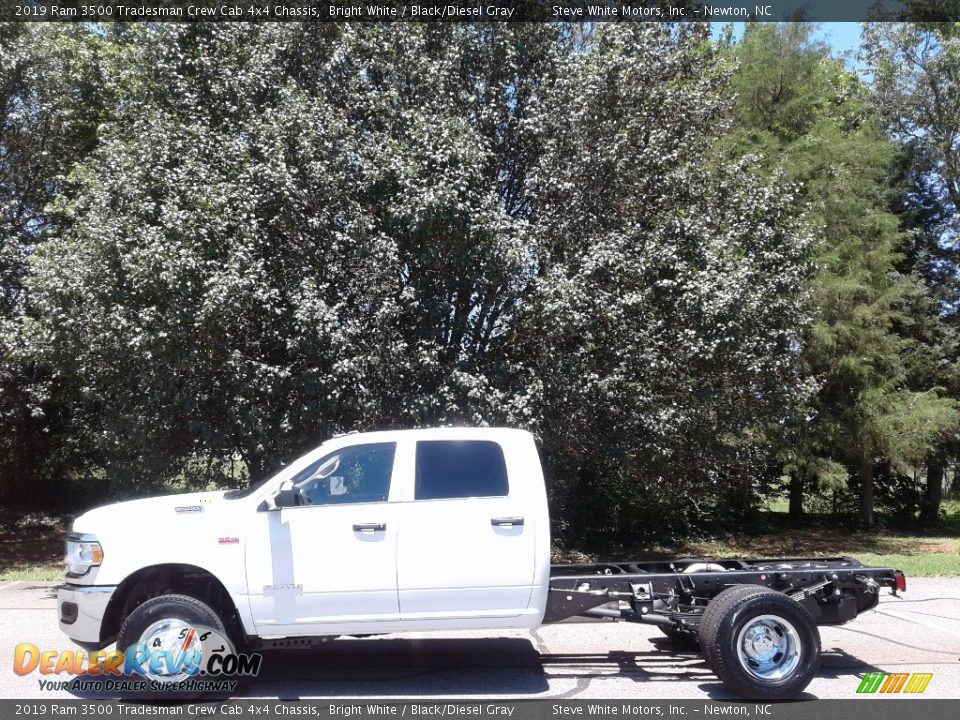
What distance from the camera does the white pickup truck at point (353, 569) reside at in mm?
6512

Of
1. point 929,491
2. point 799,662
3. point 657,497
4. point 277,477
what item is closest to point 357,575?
point 277,477

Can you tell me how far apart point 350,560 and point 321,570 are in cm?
23

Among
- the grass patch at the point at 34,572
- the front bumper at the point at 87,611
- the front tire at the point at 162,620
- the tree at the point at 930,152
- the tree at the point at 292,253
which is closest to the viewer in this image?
the front tire at the point at 162,620

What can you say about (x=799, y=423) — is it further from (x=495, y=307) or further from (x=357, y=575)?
(x=357, y=575)

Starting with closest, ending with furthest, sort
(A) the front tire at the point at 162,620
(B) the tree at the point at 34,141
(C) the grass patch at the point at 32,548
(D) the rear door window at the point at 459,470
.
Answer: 1. (A) the front tire at the point at 162,620
2. (D) the rear door window at the point at 459,470
3. (C) the grass patch at the point at 32,548
4. (B) the tree at the point at 34,141

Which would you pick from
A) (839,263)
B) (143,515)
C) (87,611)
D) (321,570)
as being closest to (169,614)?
(87,611)

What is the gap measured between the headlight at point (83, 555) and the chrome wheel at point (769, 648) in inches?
197

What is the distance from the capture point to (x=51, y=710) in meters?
6.31

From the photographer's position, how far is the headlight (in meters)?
6.58

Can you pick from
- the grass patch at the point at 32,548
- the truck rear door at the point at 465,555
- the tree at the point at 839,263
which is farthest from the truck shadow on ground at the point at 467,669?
the tree at the point at 839,263

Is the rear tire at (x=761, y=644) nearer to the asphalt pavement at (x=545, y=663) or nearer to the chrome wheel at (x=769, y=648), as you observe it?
the chrome wheel at (x=769, y=648)

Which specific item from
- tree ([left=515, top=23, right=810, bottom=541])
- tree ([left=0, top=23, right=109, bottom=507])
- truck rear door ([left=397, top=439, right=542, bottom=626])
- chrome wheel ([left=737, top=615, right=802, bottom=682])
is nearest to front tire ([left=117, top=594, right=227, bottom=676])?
truck rear door ([left=397, top=439, right=542, bottom=626])

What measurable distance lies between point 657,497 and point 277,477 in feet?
38.0

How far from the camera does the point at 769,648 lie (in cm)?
663
